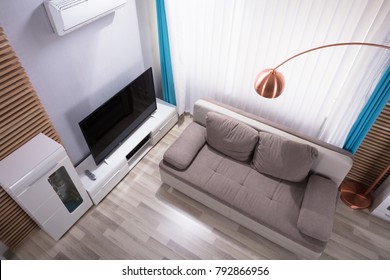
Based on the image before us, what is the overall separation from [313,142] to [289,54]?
1.00 meters

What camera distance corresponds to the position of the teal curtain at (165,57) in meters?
3.11

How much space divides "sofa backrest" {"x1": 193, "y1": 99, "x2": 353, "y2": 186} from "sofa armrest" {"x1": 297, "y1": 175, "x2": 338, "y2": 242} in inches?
4.3

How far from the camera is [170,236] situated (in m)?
2.84

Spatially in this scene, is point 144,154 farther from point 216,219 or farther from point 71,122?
point 216,219

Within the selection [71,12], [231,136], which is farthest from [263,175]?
[71,12]

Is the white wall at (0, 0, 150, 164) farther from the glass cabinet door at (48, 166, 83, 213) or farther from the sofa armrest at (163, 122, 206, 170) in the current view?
the sofa armrest at (163, 122, 206, 170)

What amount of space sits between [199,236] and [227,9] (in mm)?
2525

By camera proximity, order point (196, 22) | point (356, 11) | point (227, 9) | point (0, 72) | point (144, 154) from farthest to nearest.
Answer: point (144, 154) < point (196, 22) < point (227, 9) < point (356, 11) < point (0, 72)

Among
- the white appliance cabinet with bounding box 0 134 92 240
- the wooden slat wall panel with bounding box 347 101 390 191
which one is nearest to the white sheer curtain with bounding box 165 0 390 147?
the wooden slat wall panel with bounding box 347 101 390 191

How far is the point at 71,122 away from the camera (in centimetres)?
283

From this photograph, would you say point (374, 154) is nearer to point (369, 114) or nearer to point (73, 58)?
point (369, 114)

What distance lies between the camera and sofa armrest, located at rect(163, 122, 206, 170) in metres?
2.89

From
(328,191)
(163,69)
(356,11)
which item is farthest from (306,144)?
(163,69)

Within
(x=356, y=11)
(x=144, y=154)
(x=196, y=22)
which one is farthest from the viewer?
(x=144, y=154)
